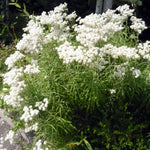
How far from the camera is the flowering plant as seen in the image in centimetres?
235

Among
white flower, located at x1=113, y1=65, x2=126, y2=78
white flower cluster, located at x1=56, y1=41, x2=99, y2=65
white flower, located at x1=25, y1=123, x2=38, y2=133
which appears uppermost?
white flower cluster, located at x1=56, y1=41, x2=99, y2=65

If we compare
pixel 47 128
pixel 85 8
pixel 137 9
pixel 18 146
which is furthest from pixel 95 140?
pixel 85 8

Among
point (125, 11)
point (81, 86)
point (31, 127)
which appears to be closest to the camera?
point (31, 127)

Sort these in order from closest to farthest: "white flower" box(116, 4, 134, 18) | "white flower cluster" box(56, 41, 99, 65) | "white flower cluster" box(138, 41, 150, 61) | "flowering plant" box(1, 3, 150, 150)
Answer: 1. "white flower cluster" box(56, 41, 99, 65)
2. "flowering plant" box(1, 3, 150, 150)
3. "white flower cluster" box(138, 41, 150, 61)
4. "white flower" box(116, 4, 134, 18)

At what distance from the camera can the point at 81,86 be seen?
2.54 metres

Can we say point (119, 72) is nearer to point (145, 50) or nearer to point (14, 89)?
point (145, 50)

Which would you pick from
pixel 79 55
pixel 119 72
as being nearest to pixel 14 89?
pixel 79 55

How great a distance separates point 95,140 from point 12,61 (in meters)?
1.19

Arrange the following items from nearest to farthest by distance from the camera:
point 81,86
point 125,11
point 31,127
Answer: point 31,127
point 81,86
point 125,11

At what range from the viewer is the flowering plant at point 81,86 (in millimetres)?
2350

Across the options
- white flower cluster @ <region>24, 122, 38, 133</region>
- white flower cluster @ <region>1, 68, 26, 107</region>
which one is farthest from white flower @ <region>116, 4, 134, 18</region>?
white flower cluster @ <region>24, 122, 38, 133</region>

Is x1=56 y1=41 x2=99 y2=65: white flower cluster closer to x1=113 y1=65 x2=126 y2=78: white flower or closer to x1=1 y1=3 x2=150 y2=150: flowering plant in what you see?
x1=1 y1=3 x2=150 y2=150: flowering plant

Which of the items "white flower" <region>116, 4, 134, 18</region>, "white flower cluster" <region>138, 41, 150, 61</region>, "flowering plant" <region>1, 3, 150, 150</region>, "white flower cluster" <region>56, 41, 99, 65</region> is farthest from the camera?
"white flower" <region>116, 4, 134, 18</region>

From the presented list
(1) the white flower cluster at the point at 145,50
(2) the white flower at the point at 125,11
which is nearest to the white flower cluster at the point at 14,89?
(1) the white flower cluster at the point at 145,50
